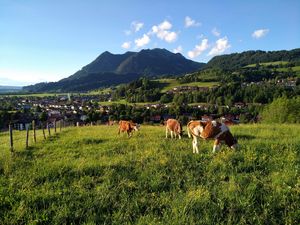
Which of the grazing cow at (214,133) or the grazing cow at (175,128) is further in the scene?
the grazing cow at (175,128)

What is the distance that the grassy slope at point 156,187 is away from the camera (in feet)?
25.1

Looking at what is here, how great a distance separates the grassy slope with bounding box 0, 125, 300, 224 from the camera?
7.65 m

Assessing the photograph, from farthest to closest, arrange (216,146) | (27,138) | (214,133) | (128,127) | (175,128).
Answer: (128,127), (175,128), (27,138), (214,133), (216,146)

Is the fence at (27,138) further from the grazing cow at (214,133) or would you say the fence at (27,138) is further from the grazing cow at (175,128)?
the grazing cow at (214,133)

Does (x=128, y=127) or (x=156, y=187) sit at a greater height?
(x=128, y=127)

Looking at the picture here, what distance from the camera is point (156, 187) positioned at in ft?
30.8

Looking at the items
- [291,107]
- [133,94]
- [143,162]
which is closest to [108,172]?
[143,162]

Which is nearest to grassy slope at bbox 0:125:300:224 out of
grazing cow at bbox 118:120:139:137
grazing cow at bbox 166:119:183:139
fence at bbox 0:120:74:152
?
fence at bbox 0:120:74:152

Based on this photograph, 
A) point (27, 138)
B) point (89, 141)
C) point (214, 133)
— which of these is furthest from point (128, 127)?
point (214, 133)

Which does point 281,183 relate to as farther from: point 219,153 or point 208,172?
point 219,153

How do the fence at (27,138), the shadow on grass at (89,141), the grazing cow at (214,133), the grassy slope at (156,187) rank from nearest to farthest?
the grassy slope at (156,187) < the grazing cow at (214,133) < the fence at (27,138) < the shadow on grass at (89,141)

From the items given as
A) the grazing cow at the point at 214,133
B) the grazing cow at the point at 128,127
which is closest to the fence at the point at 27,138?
the grazing cow at the point at 128,127

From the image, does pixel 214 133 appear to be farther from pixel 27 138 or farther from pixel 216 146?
pixel 27 138

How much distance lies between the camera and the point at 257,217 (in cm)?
750
